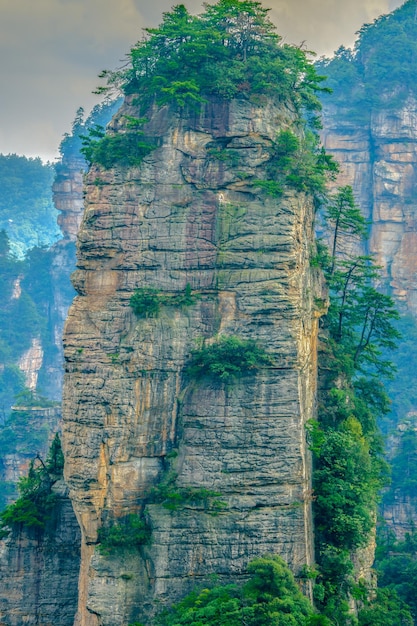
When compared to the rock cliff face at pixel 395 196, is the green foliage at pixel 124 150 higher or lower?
lower

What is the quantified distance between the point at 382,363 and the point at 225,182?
11183 mm

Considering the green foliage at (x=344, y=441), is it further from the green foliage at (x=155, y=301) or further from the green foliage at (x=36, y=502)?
the green foliage at (x=36, y=502)

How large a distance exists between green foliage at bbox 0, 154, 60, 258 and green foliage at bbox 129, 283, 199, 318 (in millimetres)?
71108

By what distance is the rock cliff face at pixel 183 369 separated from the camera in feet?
98.3

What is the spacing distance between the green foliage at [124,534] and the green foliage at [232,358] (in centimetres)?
422

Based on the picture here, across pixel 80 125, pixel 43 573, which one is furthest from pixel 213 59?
pixel 80 125

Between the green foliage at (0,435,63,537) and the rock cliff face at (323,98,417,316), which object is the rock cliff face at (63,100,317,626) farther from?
the rock cliff face at (323,98,417,316)

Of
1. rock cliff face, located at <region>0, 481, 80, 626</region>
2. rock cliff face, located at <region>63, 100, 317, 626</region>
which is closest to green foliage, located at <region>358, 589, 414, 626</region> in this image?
rock cliff face, located at <region>63, 100, 317, 626</region>

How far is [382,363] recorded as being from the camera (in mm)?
40000

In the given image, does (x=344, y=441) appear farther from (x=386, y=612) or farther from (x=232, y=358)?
(x=386, y=612)

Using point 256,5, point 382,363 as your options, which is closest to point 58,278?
point 382,363

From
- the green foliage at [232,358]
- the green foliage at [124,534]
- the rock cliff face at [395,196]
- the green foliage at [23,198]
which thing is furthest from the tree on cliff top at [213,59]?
the green foliage at [23,198]

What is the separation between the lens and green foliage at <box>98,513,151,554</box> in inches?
1196

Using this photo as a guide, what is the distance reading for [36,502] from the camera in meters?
35.8
